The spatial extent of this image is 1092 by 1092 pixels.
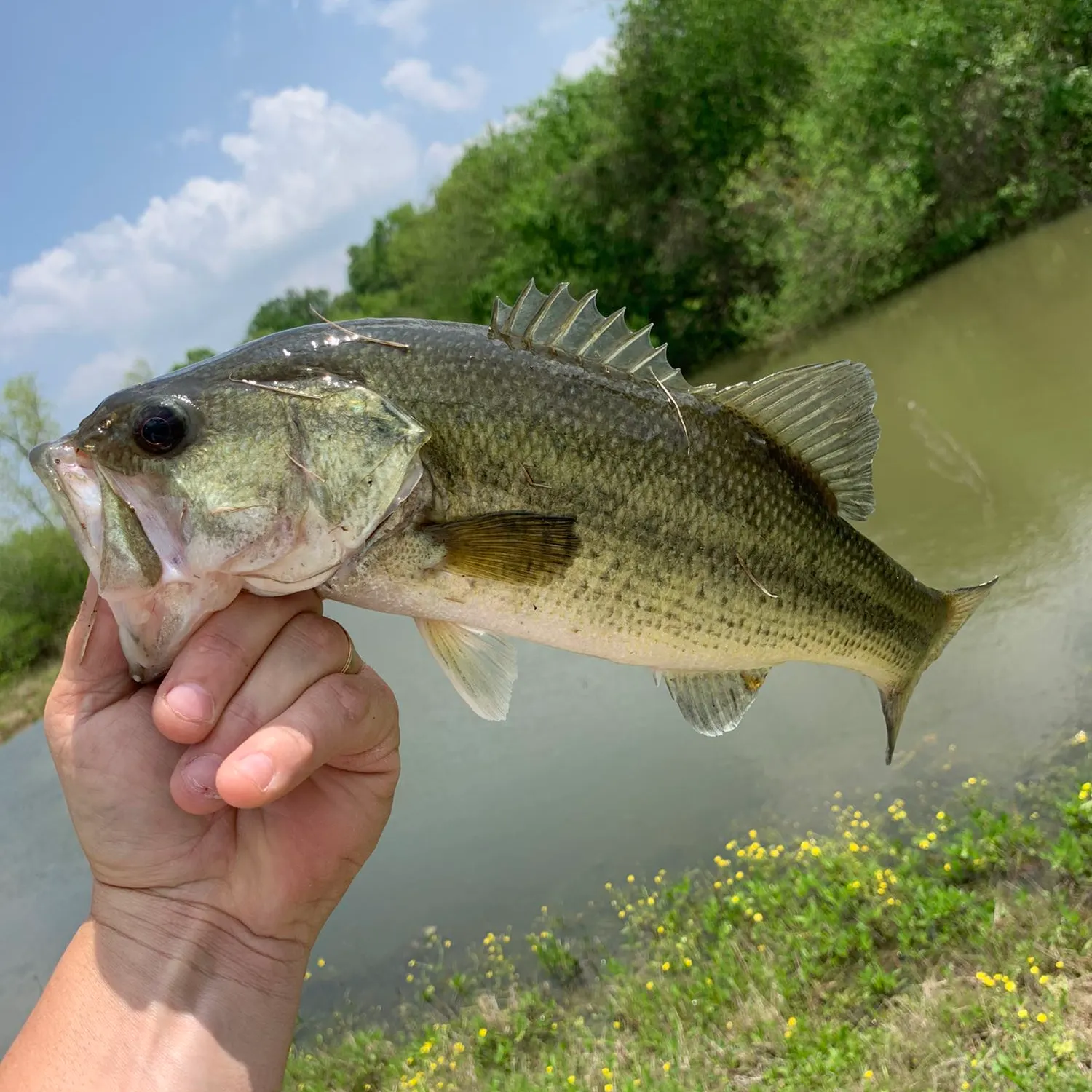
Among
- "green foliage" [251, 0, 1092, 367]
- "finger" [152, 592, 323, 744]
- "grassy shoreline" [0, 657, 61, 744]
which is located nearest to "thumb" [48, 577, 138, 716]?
"finger" [152, 592, 323, 744]

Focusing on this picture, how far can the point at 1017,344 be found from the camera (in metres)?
12.3

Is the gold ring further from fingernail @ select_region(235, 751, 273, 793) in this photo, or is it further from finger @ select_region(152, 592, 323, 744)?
fingernail @ select_region(235, 751, 273, 793)

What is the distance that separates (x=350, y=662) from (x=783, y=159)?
72.0 feet

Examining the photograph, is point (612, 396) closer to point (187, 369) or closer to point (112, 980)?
point (187, 369)

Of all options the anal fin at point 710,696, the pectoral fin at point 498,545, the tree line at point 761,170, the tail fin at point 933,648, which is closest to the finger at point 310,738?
the pectoral fin at point 498,545

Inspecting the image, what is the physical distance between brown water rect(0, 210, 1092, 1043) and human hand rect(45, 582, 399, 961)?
4054 millimetres

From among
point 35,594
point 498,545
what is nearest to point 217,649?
point 498,545

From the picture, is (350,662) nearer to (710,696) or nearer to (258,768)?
(258,768)

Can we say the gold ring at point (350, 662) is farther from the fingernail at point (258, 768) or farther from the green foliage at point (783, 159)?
the green foliage at point (783, 159)

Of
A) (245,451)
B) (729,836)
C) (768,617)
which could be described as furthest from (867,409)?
(729,836)

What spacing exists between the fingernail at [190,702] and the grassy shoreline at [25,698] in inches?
745

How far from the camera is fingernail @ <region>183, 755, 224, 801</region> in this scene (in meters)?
1.56

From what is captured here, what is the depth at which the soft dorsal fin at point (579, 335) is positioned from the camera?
6.46 ft

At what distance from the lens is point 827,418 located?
7.32 feet
